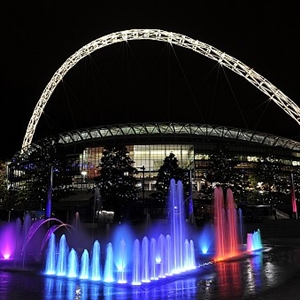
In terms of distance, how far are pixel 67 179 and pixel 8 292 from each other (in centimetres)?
3828

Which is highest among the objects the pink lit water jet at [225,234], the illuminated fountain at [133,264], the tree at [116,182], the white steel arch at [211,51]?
the white steel arch at [211,51]

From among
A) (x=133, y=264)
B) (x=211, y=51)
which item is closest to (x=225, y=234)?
(x=133, y=264)

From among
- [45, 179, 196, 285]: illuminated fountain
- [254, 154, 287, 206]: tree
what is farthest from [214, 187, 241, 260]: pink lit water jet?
[254, 154, 287, 206]: tree

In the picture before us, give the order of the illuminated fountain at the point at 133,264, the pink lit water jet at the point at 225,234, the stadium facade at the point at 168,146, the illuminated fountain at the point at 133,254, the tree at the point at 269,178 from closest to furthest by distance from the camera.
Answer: the illuminated fountain at the point at 133,264, the illuminated fountain at the point at 133,254, the pink lit water jet at the point at 225,234, the tree at the point at 269,178, the stadium facade at the point at 168,146

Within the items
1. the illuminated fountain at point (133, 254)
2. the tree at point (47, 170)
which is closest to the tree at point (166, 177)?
the tree at point (47, 170)

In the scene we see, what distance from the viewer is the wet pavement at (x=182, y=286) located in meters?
10.2

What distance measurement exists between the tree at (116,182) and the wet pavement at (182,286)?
35.9 m

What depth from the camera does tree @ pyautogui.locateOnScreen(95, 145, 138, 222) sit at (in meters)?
51.6

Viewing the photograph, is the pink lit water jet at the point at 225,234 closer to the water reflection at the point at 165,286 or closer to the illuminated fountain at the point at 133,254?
the illuminated fountain at the point at 133,254

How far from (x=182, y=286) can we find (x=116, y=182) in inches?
1628

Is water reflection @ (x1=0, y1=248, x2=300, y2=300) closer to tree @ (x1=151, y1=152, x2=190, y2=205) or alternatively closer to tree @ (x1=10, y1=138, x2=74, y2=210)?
tree @ (x1=10, y1=138, x2=74, y2=210)

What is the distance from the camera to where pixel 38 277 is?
13727 millimetres

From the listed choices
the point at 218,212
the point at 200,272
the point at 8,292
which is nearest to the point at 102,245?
the point at 218,212

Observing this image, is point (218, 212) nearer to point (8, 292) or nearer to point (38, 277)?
point (38, 277)
